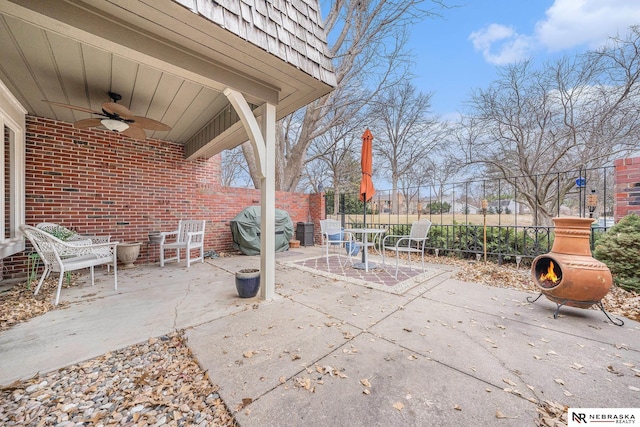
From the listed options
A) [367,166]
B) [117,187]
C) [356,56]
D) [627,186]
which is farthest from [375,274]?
[356,56]

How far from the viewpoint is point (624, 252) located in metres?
2.97

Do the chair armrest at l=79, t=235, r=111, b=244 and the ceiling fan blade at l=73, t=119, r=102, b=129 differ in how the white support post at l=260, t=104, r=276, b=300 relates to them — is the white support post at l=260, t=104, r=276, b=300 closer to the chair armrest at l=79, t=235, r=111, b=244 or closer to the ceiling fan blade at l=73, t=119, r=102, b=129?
the ceiling fan blade at l=73, t=119, r=102, b=129

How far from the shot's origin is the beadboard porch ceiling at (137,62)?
172cm

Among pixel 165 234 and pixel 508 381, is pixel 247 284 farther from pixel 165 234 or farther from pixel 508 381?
pixel 165 234

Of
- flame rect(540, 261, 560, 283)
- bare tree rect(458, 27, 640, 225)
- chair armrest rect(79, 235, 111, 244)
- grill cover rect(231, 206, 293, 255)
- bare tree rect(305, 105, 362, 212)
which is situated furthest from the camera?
bare tree rect(305, 105, 362, 212)

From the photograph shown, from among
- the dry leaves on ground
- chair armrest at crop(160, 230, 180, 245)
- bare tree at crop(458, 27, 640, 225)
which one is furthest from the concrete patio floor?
bare tree at crop(458, 27, 640, 225)

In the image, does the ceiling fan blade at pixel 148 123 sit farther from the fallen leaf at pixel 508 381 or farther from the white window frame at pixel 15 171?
the fallen leaf at pixel 508 381

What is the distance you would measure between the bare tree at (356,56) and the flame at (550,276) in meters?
5.93

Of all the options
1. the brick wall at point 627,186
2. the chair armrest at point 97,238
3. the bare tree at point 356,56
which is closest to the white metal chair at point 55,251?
the chair armrest at point 97,238

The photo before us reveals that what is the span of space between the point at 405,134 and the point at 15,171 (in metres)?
14.8

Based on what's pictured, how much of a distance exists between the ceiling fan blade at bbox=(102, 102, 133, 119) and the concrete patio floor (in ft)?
7.45

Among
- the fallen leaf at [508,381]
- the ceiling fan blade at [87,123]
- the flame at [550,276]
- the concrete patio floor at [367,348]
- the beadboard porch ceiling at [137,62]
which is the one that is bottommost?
the concrete patio floor at [367,348]

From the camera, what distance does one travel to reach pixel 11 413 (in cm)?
129

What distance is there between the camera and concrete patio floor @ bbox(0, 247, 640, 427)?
1.36 m
